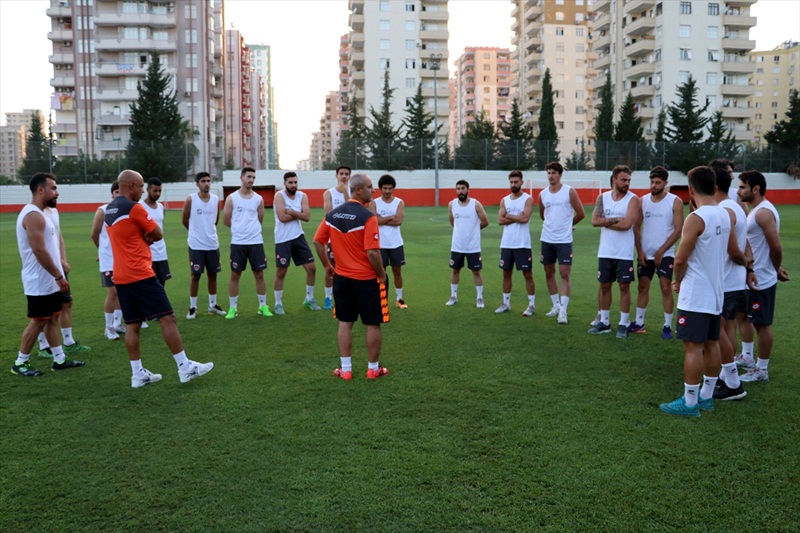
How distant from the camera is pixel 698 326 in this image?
5309 mm

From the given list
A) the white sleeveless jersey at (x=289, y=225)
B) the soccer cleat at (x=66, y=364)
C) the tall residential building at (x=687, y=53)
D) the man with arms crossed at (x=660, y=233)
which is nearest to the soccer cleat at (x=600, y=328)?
the man with arms crossed at (x=660, y=233)

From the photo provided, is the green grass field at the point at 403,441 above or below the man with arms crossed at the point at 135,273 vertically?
below

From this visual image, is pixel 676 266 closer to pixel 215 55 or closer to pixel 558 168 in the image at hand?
pixel 558 168

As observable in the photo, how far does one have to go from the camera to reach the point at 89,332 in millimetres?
9078

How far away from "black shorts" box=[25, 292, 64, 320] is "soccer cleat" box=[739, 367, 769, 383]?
693 cm

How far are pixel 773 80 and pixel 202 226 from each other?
159 meters

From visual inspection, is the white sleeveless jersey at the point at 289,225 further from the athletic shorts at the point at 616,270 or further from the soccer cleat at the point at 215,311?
the athletic shorts at the point at 616,270

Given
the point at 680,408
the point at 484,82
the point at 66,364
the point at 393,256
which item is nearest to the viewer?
the point at 680,408

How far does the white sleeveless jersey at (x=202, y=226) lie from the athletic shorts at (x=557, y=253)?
15.8 feet

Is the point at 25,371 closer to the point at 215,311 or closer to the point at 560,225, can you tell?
the point at 215,311

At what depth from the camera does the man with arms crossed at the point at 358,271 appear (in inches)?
253

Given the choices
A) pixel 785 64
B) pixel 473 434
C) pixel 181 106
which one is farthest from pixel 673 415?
pixel 785 64

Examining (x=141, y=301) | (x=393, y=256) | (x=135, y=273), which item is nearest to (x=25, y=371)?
(x=141, y=301)

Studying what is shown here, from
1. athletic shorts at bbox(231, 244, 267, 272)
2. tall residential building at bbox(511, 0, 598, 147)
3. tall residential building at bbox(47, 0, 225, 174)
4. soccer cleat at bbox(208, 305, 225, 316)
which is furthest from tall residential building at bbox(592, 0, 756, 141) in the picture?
soccer cleat at bbox(208, 305, 225, 316)
